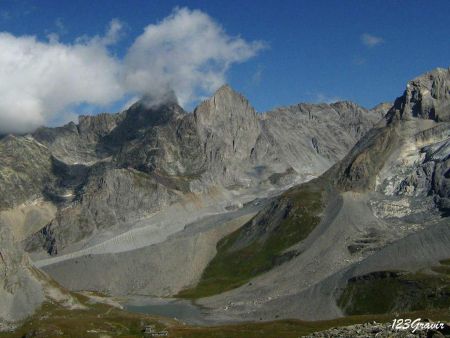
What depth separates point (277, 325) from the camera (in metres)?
154

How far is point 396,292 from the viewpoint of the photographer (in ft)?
562

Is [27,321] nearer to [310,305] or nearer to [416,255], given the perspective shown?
[310,305]

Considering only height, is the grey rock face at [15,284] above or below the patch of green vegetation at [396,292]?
above

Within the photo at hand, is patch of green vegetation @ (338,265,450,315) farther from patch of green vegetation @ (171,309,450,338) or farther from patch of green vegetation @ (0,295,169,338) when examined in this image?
patch of green vegetation @ (0,295,169,338)

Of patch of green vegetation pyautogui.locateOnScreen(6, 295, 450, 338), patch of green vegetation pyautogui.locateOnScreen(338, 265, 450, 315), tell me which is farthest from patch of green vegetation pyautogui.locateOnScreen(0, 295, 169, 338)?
patch of green vegetation pyautogui.locateOnScreen(338, 265, 450, 315)

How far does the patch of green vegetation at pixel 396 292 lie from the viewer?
160875 mm

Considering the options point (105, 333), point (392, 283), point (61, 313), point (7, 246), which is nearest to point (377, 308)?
point (392, 283)

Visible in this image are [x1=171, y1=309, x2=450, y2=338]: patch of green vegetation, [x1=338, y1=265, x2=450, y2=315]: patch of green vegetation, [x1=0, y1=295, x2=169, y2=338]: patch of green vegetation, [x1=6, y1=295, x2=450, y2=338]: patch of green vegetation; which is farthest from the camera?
[x1=338, y1=265, x2=450, y2=315]: patch of green vegetation

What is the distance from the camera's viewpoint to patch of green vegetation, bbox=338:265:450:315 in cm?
16088

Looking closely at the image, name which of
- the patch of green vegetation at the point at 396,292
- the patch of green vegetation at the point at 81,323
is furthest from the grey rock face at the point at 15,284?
the patch of green vegetation at the point at 396,292

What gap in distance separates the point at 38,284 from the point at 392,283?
96.0 m

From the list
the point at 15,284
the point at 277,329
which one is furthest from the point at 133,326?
the point at 15,284

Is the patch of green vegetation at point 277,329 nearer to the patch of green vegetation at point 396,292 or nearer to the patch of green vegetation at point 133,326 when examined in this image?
the patch of green vegetation at point 133,326

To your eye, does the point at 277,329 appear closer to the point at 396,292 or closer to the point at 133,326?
the point at 133,326
